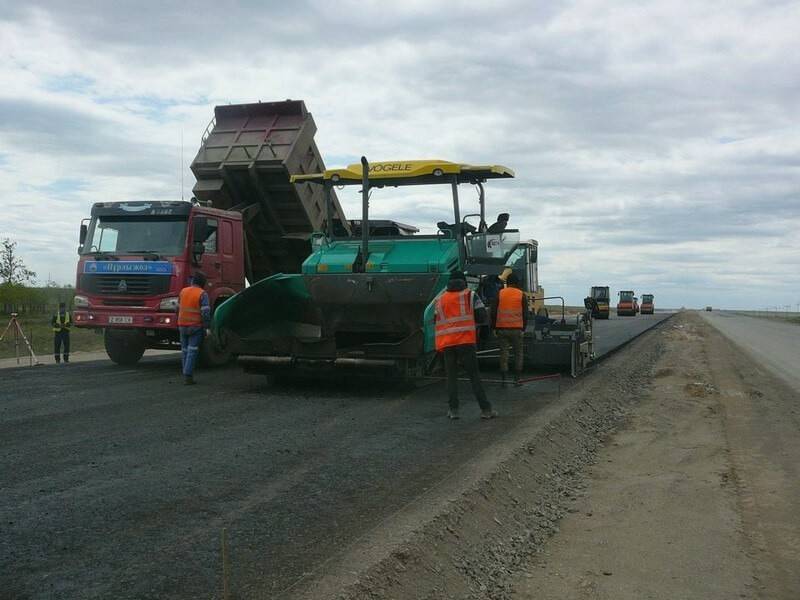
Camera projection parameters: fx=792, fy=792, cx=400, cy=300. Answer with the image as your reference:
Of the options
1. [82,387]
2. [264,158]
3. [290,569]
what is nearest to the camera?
[290,569]

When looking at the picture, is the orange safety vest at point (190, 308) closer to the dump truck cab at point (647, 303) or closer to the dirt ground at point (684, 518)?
the dirt ground at point (684, 518)

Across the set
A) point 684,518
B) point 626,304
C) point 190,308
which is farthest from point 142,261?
point 626,304

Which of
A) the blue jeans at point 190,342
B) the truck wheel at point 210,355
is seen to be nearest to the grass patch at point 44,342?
the truck wheel at point 210,355

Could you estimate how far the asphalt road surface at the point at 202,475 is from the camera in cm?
409

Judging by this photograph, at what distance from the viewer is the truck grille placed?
12656mm

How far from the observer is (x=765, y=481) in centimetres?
690

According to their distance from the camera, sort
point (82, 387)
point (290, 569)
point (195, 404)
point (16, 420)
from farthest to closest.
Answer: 1. point (82, 387)
2. point (195, 404)
3. point (16, 420)
4. point (290, 569)

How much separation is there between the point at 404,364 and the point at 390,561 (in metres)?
5.70

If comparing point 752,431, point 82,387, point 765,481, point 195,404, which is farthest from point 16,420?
point 752,431

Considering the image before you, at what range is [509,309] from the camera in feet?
35.9

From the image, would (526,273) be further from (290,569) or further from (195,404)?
(290,569)

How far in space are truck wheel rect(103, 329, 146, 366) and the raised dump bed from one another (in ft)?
8.77

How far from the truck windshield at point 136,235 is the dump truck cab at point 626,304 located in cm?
6499

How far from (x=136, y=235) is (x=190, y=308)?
7.24ft
